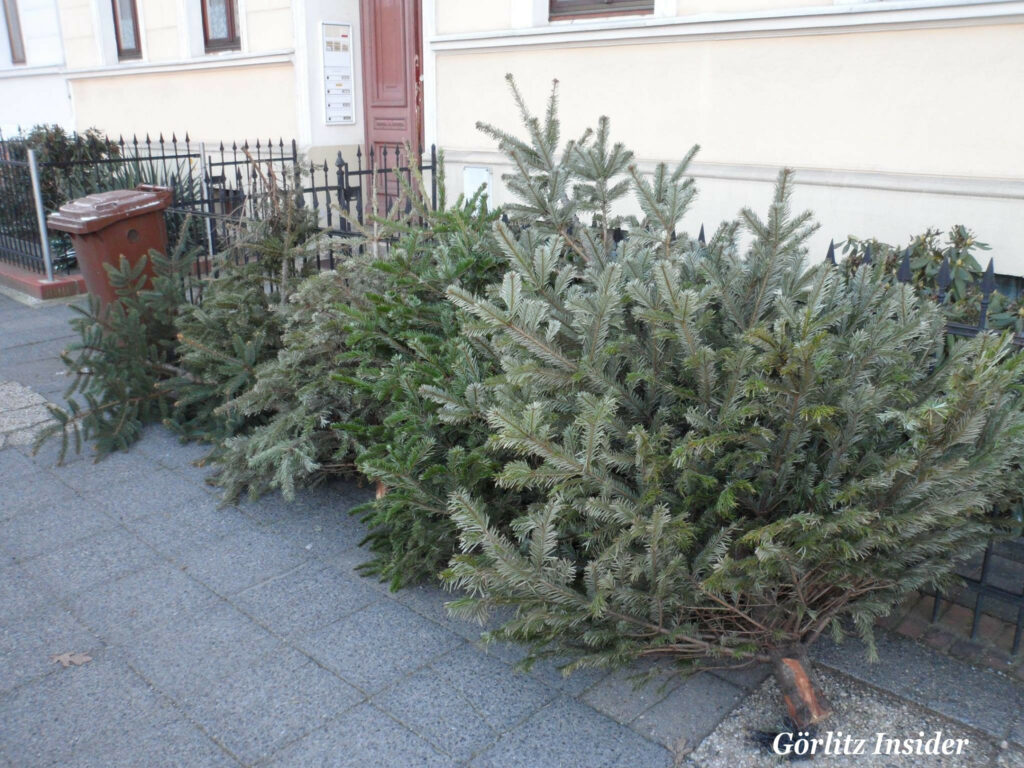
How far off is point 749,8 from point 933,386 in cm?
458

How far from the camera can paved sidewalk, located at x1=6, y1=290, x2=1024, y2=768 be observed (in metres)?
2.73

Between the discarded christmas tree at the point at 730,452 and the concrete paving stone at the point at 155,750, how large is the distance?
924 millimetres

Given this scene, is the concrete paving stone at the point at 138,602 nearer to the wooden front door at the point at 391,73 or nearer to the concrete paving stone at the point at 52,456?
the concrete paving stone at the point at 52,456

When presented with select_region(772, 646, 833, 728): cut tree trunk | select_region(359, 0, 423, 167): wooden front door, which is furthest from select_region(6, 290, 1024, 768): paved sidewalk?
select_region(359, 0, 423, 167): wooden front door

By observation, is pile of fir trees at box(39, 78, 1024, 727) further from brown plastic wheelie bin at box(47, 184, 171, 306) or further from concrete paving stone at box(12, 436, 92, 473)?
brown plastic wheelie bin at box(47, 184, 171, 306)

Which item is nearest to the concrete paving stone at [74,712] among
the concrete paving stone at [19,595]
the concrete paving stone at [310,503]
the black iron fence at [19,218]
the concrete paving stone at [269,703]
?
the concrete paving stone at [269,703]

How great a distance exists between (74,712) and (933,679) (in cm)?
293

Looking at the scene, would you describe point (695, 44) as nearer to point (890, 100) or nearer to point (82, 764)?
point (890, 100)

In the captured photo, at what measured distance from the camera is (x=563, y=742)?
8.98 ft

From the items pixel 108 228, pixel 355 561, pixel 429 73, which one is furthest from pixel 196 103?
pixel 355 561

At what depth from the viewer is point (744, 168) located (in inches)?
261

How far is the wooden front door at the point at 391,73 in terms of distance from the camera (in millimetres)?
9703

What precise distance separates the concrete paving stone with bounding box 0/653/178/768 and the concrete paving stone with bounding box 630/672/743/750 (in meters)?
1.57

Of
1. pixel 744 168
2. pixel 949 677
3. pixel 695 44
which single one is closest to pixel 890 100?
pixel 744 168
